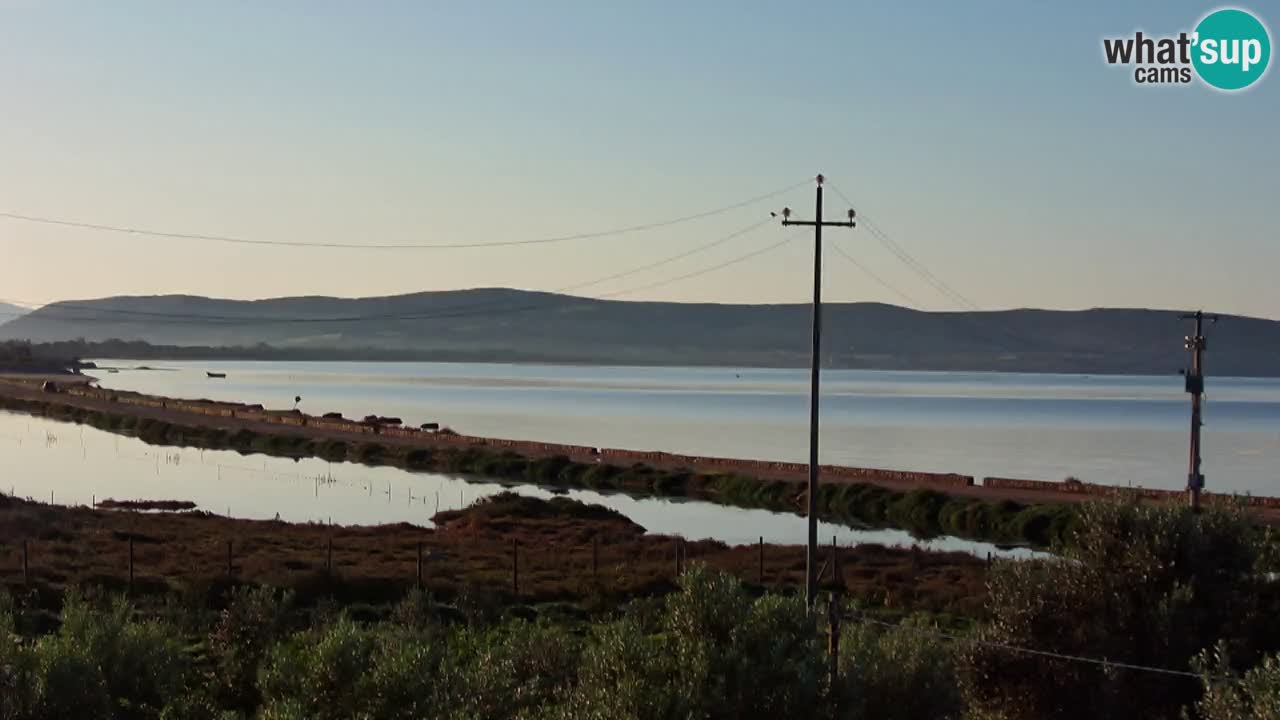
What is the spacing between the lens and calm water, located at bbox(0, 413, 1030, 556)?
67.1 metres

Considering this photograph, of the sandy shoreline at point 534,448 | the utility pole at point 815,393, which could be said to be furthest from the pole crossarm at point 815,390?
the sandy shoreline at point 534,448

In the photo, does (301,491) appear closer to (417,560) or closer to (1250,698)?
(417,560)

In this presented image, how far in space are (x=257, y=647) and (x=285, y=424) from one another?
116 m

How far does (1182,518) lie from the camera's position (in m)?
21.3

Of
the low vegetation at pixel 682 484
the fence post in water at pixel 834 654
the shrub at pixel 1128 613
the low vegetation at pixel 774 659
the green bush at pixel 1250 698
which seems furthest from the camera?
the low vegetation at pixel 682 484

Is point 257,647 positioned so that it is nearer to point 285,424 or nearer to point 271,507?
point 271,507

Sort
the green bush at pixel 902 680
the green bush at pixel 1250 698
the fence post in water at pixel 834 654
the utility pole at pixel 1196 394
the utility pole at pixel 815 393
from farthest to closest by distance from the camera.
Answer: the utility pole at pixel 1196 394, the utility pole at pixel 815 393, the green bush at pixel 902 680, the fence post in water at pixel 834 654, the green bush at pixel 1250 698

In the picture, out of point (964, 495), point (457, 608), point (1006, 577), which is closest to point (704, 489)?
point (964, 495)

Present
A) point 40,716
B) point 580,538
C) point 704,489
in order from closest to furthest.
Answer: point 40,716 → point 580,538 → point 704,489

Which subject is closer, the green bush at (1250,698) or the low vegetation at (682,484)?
the green bush at (1250,698)

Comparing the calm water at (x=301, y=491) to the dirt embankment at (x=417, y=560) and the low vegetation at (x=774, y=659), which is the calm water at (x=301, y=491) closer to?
the dirt embankment at (x=417, y=560)

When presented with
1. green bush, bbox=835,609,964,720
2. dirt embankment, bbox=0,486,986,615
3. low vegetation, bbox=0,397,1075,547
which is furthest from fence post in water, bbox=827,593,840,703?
low vegetation, bbox=0,397,1075,547

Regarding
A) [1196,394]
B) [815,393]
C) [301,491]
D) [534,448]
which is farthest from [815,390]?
[534,448]

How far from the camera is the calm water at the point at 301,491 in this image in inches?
2643
